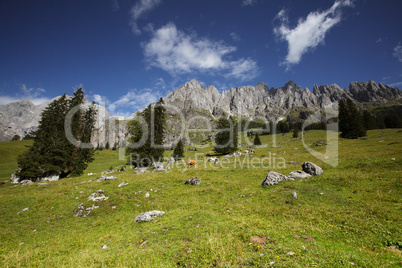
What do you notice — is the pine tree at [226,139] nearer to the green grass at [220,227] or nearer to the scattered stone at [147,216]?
the green grass at [220,227]

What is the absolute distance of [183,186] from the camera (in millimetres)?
21250

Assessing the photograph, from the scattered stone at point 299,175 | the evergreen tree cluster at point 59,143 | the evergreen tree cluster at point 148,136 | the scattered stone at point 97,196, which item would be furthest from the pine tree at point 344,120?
the evergreen tree cluster at point 59,143

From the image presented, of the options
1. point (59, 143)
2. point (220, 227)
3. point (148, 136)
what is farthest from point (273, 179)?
point (59, 143)

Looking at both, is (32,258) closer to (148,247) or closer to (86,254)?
(86,254)

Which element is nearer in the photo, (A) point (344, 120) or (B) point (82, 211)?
(B) point (82, 211)

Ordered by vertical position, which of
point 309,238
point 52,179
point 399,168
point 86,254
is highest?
point 399,168

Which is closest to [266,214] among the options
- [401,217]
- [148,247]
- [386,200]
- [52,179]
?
[401,217]

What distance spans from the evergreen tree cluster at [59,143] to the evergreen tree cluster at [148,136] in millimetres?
10042

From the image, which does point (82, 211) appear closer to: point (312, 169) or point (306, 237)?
point (306, 237)

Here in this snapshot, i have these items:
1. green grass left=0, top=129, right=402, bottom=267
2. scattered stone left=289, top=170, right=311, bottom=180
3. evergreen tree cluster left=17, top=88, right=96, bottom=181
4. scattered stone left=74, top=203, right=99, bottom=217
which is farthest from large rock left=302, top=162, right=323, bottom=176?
evergreen tree cluster left=17, top=88, right=96, bottom=181

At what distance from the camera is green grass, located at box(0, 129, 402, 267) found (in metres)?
6.91

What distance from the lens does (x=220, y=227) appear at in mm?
9812

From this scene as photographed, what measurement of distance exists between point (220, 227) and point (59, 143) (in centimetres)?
3970

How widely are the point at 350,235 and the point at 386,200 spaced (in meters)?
7.23
